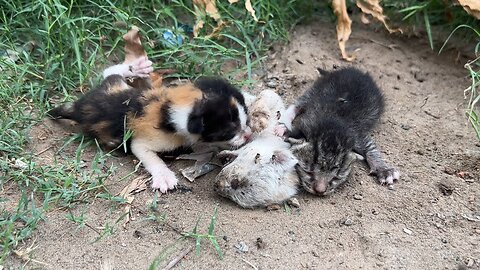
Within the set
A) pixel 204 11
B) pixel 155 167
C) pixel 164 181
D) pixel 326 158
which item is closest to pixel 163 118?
pixel 155 167

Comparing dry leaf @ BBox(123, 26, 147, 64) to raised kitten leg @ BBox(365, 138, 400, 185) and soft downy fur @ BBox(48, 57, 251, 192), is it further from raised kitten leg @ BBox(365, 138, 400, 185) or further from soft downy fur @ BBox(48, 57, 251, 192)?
raised kitten leg @ BBox(365, 138, 400, 185)

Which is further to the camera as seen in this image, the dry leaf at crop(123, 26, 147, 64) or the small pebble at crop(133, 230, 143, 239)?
the dry leaf at crop(123, 26, 147, 64)

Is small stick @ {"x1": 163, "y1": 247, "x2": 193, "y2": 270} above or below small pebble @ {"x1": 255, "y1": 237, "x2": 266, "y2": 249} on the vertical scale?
below

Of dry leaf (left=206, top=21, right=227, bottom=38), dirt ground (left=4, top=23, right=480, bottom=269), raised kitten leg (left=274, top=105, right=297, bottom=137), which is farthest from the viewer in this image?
dry leaf (left=206, top=21, right=227, bottom=38)

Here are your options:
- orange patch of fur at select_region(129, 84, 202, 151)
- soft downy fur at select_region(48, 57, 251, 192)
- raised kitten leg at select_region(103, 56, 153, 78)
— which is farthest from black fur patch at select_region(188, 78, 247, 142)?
raised kitten leg at select_region(103, 56, 153, 78)

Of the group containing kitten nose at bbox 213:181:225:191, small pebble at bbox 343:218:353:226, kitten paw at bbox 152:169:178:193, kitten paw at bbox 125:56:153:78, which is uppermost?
kitten paw at bbox 125:56:153:78

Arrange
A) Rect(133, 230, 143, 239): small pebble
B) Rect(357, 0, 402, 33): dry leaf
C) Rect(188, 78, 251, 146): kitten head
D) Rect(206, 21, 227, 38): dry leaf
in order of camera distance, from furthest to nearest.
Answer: Rect(357, 0, 402, 33): dry leaf → Rect(206, 21, 227, 38): dry leaf → Rect(188, 78, 251, 146): kitten head → Rect(133, 230, 143, 239): small pebble

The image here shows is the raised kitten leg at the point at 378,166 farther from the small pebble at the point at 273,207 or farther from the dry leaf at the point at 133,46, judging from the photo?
the dry leaf at the point at 133,46
